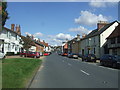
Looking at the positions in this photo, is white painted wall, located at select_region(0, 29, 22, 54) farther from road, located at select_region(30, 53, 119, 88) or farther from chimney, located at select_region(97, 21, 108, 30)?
road, located at select_region(30, 53, 119, 88)

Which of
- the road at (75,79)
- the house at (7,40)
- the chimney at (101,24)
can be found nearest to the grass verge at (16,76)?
the road at (75,79)

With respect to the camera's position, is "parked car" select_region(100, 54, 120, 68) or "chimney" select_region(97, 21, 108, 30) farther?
"chimney" select_region(97, 21, 108, 30)

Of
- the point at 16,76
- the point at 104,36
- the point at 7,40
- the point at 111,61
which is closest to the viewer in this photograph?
the point at 16,76

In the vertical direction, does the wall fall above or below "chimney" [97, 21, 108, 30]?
below

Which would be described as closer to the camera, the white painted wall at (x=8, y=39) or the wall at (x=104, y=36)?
the white painted wall at (x=8, y=39)

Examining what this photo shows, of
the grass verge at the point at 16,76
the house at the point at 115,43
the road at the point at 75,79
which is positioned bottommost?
the road at the point at 75,79

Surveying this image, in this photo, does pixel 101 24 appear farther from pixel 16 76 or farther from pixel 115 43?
pixel 16 76

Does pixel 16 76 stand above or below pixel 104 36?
below

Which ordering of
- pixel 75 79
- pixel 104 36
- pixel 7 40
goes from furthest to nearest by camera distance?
pixel 104 36 < pixel 7 40 < pixel 75 79

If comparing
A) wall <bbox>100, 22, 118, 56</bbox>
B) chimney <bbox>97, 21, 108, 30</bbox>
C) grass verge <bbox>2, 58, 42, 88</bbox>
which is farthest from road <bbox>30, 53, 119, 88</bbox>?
chimney <bbox>97, 21, 108, 30</bbox>

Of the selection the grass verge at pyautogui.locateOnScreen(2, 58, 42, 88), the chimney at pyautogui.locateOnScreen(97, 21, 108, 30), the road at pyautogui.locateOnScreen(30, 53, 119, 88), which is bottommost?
the road at pyautogui.locateOnScreen(30, 53, 119, 88)

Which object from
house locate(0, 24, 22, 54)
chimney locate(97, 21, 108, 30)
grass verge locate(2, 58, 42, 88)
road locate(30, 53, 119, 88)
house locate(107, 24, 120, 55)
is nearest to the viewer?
grass verge locate(2, 58, 42, 88)

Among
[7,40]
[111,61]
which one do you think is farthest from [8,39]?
[111,61]

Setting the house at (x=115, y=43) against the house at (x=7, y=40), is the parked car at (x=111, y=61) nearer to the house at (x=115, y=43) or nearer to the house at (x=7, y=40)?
the house at (x=115, y=43)
